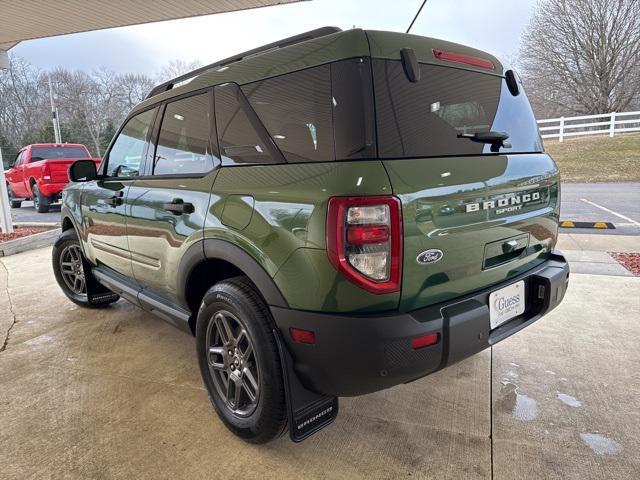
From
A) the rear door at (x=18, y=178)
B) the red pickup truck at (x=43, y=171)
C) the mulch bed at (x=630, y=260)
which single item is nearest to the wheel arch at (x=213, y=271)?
the mulch bed at (x=630, y=260)

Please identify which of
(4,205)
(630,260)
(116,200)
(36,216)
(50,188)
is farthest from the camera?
(36,216)

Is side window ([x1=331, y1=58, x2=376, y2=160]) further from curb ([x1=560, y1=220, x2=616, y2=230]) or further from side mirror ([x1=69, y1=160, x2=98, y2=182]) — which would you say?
curb ([x1=560, y1=220, x2=616, y2=230])

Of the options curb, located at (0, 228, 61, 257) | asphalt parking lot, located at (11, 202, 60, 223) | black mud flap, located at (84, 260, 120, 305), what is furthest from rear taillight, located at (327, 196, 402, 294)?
asphalt parking lot, located at (11, 202, 60, 223)

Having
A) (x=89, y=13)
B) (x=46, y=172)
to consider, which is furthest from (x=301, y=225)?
(x=46, y=172)

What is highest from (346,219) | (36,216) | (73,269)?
(346,219)

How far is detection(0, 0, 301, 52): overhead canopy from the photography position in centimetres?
616

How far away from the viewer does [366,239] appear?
160 cm

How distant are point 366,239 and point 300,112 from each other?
641 mm

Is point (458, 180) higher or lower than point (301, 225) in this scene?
higher

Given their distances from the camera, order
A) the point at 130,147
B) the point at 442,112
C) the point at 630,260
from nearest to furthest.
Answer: the point at 442,112 < the point at 130,147 < the point at 630,260

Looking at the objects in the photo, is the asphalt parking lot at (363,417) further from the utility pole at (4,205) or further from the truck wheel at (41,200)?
the truck wheel at (41,200)

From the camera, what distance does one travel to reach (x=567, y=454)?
2.01 metres

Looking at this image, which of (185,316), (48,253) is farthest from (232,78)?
(48,253)

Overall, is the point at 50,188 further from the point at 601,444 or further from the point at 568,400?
the point at 601,444
